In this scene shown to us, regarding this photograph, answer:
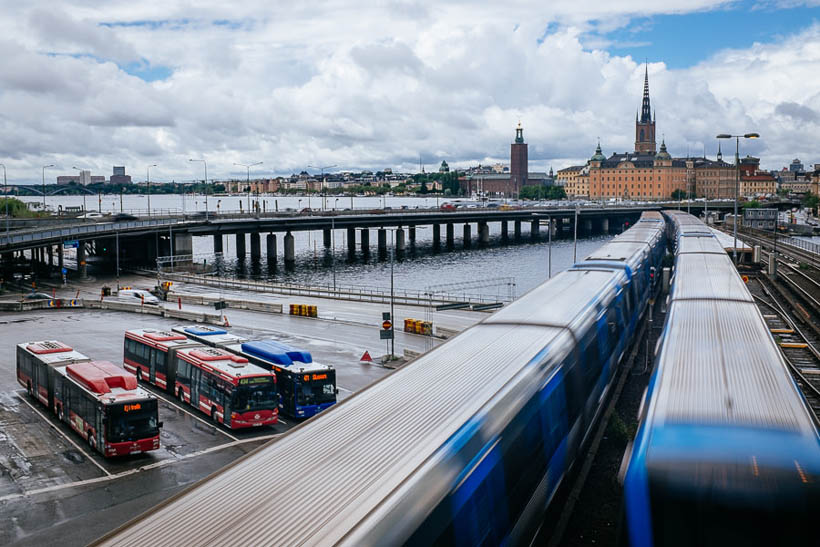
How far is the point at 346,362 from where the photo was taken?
32281 millimetres

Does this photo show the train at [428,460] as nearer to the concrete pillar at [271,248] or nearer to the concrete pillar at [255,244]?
the concrete pillar at [271,248]

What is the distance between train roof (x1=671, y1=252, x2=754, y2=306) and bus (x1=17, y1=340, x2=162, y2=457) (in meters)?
15.4

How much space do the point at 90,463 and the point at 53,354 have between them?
7195 millimetres

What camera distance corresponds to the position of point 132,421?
818 inches

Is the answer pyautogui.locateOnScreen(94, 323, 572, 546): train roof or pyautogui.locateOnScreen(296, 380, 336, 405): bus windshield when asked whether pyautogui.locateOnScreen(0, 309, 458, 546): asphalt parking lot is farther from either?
pyautogui.locateOnScreen(94, 323, 572, 546): train roof

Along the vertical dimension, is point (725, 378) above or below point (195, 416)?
above

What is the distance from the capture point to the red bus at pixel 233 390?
22.8 meters

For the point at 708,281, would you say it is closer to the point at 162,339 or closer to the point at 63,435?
the point at 162,339

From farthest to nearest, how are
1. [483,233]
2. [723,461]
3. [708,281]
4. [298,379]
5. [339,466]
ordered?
[483,233]
[298,379]
[708,281]
[339,466]
[723,461]

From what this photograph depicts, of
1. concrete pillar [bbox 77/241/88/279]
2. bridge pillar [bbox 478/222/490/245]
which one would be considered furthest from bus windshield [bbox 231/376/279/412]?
bridge pillar [bbox 478/222/490/245]

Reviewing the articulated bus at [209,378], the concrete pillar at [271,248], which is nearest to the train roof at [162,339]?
the articulated bus at [209,378]

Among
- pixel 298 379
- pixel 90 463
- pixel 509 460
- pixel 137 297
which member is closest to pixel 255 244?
pixel 137 297

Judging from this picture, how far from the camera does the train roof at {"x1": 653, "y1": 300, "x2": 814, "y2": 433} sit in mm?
9883

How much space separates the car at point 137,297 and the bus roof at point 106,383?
30.6m
